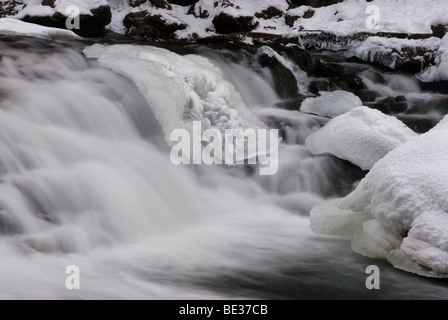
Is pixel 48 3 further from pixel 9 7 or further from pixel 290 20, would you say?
pixel 290 20

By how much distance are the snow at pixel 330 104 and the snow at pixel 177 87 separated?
1.08 meters

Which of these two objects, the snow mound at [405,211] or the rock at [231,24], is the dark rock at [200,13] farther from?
the snow mound at [405,211]

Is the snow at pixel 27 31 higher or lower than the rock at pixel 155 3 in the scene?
lower

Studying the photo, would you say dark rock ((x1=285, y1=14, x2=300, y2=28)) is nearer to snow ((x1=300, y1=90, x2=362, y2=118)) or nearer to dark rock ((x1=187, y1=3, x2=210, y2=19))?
dark rock ((x1=187, y1=3, x2=210, y2=19))

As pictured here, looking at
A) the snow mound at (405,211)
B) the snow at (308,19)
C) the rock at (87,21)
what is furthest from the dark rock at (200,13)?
the snow mound at (405,211)

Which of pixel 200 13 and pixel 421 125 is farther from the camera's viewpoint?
pixel 200 13

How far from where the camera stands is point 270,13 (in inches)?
538

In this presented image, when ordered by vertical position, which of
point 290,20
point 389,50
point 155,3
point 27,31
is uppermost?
point 155,3

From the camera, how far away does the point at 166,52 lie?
5234mm

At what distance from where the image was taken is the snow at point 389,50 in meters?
8.75

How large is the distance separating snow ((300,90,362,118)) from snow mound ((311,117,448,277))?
100 inches

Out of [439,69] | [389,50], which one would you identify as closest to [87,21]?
[389,50]

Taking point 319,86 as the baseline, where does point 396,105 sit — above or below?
below

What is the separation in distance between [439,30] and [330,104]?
6318mm
